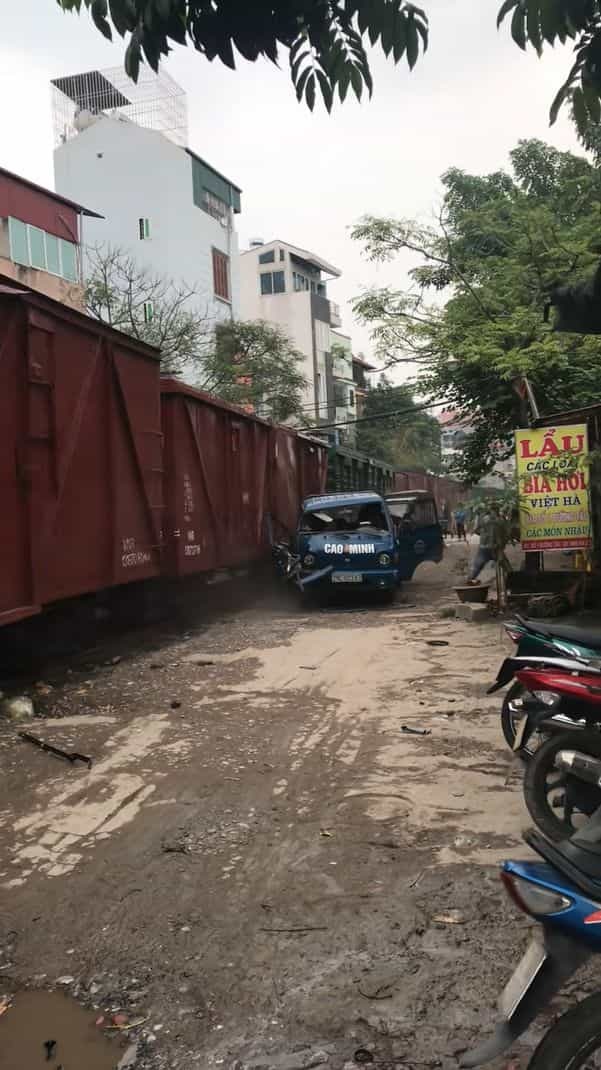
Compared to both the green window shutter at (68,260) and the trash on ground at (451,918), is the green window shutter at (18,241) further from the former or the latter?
the trash on ground at (451,918)

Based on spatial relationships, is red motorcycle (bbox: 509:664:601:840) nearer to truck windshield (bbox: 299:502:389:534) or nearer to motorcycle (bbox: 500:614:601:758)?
motorcycle (bbox: 500:614:601:758)

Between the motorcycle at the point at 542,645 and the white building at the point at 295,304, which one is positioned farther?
the white building at the point at 295,304

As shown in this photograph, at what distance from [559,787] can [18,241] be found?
23532mm

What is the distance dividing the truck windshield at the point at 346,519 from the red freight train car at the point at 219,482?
848 millimetres

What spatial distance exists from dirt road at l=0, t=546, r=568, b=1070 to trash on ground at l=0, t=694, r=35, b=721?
167 mm

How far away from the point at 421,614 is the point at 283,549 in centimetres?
285

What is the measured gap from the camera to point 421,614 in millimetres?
11031

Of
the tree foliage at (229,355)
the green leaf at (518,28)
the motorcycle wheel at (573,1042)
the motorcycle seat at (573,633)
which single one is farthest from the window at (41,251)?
the motorcycle wheel at (573,1042)

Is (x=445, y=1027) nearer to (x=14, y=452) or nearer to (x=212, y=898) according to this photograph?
(x=212, y=898)

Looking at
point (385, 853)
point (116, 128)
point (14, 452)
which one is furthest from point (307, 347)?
point (385, 853)

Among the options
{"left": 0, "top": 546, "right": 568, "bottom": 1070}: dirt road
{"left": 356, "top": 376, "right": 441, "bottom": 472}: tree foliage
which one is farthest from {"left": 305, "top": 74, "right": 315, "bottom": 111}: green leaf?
{"left": 356, "top": 376, "right": 441, "bottom": 472}: tree foliage

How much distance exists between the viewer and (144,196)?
102 feet

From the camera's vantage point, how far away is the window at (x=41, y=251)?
911 inches

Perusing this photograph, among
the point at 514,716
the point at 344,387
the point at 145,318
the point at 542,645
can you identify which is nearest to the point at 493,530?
the point at 514,716
